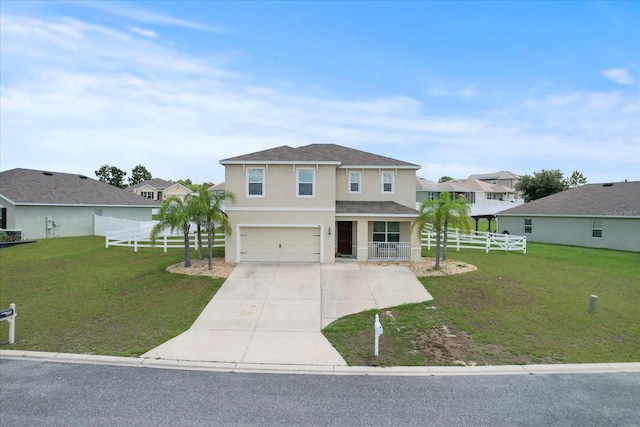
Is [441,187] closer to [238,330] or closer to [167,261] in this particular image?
[167,261]

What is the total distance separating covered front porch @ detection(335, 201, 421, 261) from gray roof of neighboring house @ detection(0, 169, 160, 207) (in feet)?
72.6

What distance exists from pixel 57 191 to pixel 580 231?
4241 centimetres

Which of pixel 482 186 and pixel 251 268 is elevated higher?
pixel 482 186

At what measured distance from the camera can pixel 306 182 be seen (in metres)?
19.2

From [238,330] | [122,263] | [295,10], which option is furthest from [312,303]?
[295,10]

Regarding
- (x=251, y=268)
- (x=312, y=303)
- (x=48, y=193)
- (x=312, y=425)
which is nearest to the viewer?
(x=312, y=425)

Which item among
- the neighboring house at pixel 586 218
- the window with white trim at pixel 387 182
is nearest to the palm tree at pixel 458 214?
the window with white trim at pixel 387 182

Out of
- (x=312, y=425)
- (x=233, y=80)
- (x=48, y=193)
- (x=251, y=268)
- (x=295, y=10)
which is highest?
(x=295, y=10)

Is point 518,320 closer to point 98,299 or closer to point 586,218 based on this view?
point 98,299

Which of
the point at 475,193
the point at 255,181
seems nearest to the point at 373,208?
the point at 255,181

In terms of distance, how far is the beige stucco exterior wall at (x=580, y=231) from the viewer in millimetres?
25131

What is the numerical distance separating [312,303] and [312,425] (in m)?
7.03

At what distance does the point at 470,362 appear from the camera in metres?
8.73

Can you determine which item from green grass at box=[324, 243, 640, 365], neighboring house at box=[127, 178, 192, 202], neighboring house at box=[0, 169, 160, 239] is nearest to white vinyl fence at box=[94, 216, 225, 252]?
neighboring house at box=[0, 169, 160, 239]
